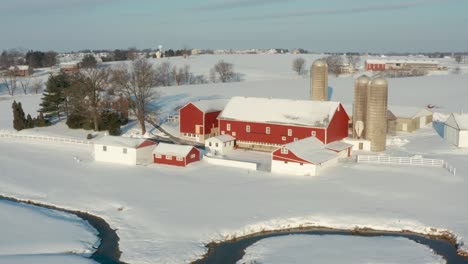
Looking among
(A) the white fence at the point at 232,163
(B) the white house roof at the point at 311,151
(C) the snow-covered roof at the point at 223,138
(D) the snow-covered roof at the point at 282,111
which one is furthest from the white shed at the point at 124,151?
(B) the white house roof at the point at 311,151

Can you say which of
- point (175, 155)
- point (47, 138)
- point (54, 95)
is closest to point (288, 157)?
point (175, 155)

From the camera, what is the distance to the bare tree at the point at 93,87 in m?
44.7

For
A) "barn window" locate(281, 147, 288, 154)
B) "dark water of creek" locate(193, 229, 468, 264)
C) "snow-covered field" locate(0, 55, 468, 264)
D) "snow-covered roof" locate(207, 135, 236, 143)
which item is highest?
"barn window" locate(281, 147, 288, 154)

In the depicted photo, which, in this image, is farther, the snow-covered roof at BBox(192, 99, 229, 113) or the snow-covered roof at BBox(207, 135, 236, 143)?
the snow-covered roof at BBox(192, 99, 229, 113)

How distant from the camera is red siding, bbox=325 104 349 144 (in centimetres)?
3632

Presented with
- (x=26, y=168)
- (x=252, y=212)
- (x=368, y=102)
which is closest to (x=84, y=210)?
(x=252, y=212)

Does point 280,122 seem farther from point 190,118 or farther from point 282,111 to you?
point 190,118

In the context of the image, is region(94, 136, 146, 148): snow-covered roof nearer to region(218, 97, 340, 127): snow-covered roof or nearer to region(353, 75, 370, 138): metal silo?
region(218, 97, 340, 127): snow-covered roof

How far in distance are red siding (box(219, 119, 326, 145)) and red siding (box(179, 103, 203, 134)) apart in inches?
88.5

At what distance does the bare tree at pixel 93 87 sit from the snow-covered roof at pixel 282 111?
1170 cm

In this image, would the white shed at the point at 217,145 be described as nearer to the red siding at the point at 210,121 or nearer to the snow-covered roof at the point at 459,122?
the red siding at the point at 210,121

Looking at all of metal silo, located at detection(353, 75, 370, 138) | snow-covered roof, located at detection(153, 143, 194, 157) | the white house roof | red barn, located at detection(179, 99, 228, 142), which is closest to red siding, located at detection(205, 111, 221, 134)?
red barn, located at detection(179, 99, 228, 142)

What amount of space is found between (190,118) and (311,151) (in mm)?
12770

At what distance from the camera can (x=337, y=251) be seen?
65.5ft
